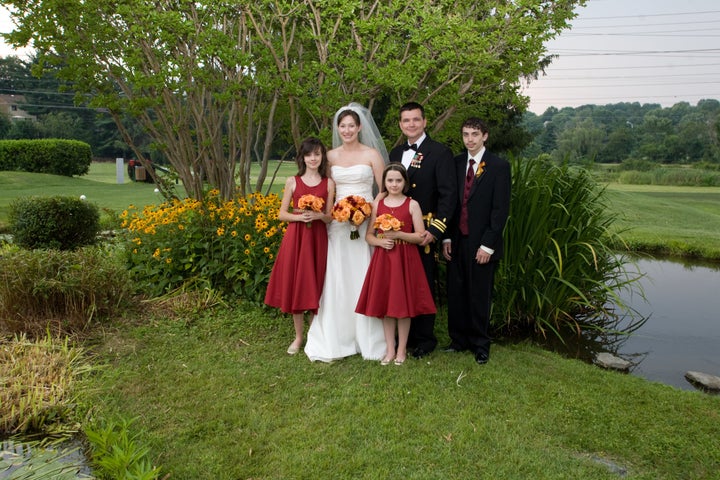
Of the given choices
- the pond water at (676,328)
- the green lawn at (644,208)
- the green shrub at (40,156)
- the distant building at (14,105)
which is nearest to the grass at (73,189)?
the green lawn at (644,208)

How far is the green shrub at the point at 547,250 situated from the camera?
5219mm

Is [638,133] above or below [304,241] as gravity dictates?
above

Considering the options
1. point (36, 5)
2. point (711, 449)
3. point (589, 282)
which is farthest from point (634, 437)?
point (36, 5)

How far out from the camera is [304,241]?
4.27 metres

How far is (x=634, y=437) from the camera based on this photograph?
10.5ft

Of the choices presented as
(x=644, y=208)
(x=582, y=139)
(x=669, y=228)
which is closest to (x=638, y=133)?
(x=582, y=139)

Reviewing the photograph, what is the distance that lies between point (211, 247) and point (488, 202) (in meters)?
2.93

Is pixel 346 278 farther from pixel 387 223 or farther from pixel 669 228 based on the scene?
pixel 669 228

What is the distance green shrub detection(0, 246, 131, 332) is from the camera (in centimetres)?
448

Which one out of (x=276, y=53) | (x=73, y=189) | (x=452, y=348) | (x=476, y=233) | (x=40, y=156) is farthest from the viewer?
(x=40, y=156)

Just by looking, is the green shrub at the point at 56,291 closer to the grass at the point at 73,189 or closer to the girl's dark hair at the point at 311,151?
the girl's dark hair at the point at 311,151

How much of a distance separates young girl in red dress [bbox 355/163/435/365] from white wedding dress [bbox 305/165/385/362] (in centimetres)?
24

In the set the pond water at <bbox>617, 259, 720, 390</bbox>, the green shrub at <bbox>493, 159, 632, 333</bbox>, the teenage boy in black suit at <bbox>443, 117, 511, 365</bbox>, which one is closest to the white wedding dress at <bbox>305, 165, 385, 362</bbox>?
the teenage boy in black suit at <bbox>443, 117, 511, 365</bbox>

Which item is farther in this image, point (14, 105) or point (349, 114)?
point (14, 105)
